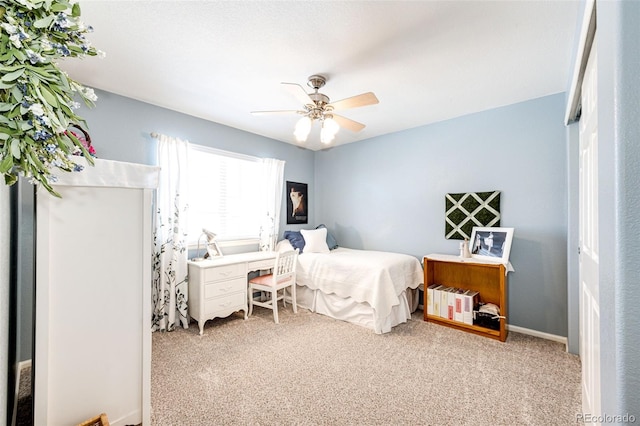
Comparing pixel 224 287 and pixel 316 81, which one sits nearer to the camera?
pixel 316 81

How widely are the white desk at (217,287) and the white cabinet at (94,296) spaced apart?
162 cm

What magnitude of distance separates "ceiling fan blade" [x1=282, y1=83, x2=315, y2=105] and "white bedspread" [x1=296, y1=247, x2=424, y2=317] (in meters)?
1.87

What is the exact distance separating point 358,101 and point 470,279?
2512 mm

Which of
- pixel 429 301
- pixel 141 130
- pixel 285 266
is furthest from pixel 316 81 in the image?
pixel 429 301

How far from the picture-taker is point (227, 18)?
1716mm

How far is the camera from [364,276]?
312 cm

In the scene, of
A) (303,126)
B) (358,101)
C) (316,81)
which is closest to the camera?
(358,101)

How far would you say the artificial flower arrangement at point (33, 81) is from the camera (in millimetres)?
572

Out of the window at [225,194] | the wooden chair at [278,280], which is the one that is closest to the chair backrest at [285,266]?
the wooden chair at [278,280]

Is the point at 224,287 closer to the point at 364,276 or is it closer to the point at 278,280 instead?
the point at 278,280

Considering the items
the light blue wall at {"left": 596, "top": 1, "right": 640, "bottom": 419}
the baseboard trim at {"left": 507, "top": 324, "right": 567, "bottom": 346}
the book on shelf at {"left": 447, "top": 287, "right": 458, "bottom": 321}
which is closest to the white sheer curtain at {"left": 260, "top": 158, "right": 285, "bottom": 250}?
the book on shelf at {"left": 447, "top": 287, "right": 458, "bottom": 321}

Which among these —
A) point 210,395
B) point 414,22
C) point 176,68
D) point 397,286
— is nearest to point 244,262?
point 210,395

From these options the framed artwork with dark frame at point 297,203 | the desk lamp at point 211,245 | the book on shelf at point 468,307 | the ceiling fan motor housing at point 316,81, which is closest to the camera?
the ceiling fan motor housing at point 316,81

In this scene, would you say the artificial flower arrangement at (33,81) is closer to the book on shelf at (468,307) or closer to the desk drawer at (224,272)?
the desk drawer at (224,272)
